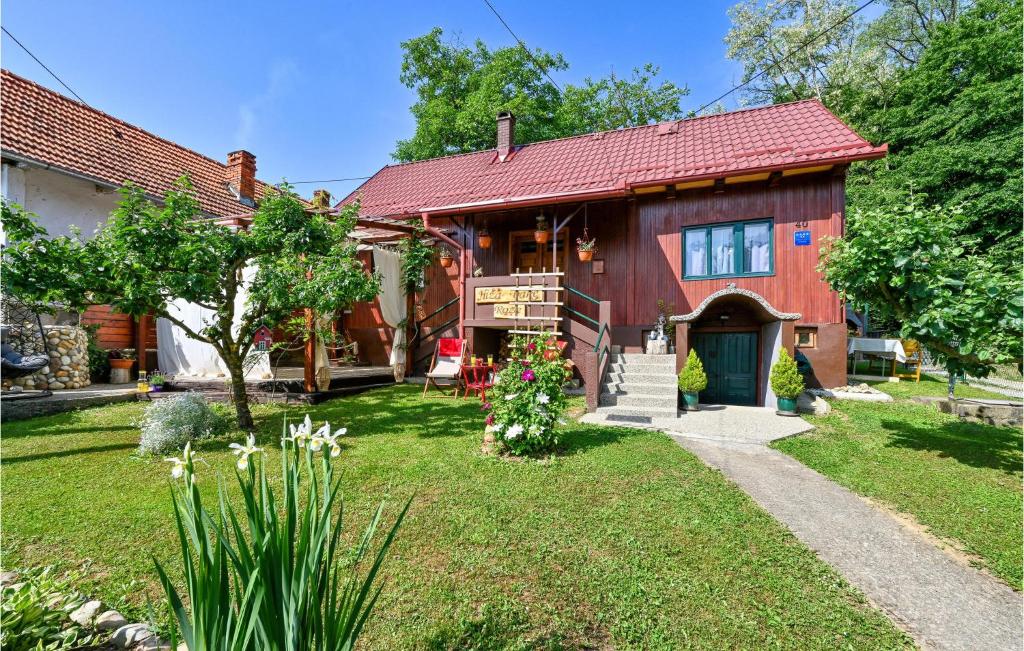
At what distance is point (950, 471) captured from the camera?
4199 mm

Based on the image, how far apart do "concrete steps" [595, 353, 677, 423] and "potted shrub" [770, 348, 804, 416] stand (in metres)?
1.55

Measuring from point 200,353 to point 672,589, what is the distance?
356 inches

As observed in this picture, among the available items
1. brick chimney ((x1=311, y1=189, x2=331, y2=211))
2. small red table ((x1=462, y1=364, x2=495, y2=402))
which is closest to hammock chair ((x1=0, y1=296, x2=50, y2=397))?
brick chimney ((x1=311, y1=189, x2=331, y2=211))

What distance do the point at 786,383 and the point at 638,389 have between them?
2255 mm

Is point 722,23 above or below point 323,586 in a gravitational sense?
above

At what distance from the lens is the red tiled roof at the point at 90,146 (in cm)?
801

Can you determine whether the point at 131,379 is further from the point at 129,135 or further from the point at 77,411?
the point at 129,135

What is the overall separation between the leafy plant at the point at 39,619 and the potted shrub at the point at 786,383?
7771 millimetres

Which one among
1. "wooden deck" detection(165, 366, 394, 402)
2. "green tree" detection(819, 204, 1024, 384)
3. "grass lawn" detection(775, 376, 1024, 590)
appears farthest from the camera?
"wooden deck" detection(165, 366, 394, 402)

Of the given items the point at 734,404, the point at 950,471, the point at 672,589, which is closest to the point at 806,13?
the point at 734,404

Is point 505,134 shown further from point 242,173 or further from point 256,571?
point 256,571

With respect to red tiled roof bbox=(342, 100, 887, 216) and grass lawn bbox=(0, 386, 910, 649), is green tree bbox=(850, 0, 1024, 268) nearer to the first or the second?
red tiled roof bbox=(342, 100, 887, 216)

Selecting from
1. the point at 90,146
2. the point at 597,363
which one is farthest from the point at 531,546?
the point at 90,146

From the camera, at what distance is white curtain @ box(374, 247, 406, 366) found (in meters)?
9.39
